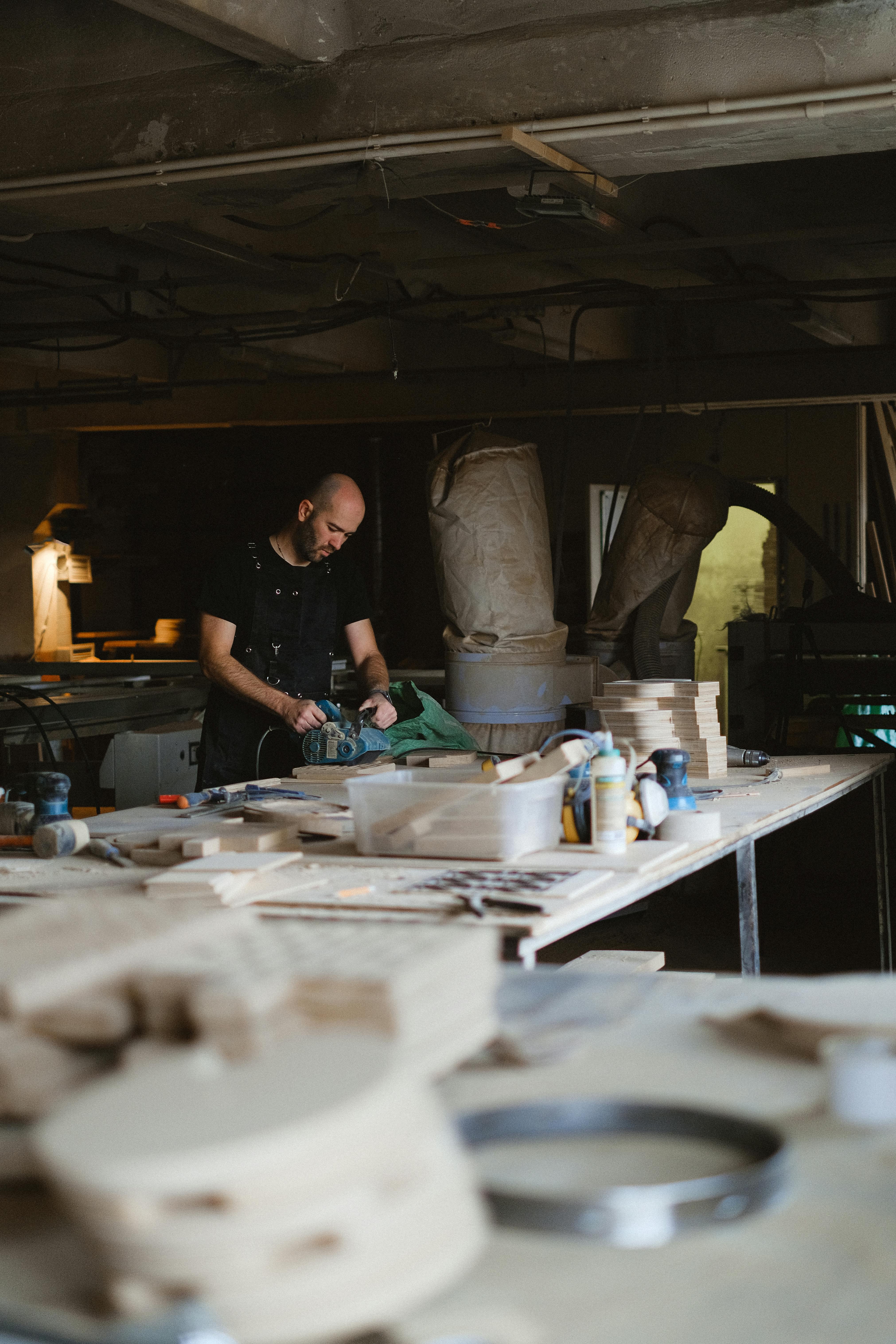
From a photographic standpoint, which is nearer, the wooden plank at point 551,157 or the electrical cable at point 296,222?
the wooden plank at point 551,157

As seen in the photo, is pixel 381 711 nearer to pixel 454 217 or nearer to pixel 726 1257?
pixel 454 217

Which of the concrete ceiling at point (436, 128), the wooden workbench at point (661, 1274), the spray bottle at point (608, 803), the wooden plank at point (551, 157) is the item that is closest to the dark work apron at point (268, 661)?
the concrete ceiling at point (436, 128)

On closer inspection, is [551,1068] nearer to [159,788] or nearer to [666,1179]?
[666,1179]

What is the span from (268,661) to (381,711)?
1.88ft

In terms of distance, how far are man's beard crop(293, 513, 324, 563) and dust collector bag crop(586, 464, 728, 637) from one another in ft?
7.66

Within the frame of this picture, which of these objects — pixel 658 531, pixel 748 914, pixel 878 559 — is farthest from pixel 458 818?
pixel 878 559

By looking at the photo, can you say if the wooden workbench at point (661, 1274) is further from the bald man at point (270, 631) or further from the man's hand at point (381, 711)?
the bald man at point (270, 631)

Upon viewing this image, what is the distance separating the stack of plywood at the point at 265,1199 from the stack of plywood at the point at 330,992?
7 centimetres

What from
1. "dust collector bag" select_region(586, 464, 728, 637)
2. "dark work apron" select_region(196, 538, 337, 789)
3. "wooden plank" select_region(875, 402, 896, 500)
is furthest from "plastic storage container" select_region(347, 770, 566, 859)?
"wooden plank" select_region(875, 402, 896, 500)

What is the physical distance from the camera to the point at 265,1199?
0.81 m

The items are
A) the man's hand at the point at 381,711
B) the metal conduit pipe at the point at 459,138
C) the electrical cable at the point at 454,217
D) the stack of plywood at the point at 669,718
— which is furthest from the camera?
the man's hand at the point at 381,711

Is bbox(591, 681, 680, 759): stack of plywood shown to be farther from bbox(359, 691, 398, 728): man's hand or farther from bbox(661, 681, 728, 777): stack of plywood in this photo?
bbox(359, 691, 398, 728): man's hand

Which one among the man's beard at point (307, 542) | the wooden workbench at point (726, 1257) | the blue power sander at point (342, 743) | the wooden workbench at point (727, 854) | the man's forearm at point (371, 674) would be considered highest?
the man's beard at point (307, 542)

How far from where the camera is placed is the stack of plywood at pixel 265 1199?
0.80 m
